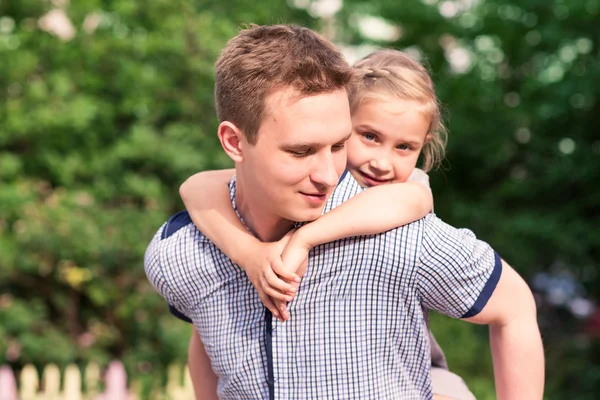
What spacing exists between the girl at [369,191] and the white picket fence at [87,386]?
11.4 feet

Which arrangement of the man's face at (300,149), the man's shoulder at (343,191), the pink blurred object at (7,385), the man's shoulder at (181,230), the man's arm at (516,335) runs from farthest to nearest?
the pink blurred object at (7,385), the man's shoulder at (181,230), the man's shoulder at (343,191), the man's arm at (516,335), the man's face at (300,149)

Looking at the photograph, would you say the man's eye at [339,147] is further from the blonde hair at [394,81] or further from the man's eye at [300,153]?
the blonde hair at [394,81]

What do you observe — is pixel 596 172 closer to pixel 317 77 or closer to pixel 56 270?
pixel 56 270

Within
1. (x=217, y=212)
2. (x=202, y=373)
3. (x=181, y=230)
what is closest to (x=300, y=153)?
(x=217, y=212)

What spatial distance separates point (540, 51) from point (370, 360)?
734cm

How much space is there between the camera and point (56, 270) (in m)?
6.21

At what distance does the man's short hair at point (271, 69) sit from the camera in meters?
1.92

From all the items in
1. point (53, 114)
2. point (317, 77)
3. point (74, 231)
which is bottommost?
point (74, 231)

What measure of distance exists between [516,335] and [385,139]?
0.80m

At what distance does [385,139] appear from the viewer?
2.56 m

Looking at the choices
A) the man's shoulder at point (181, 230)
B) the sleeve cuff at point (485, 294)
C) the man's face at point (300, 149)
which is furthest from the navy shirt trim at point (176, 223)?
the sleeve cuff at point (485, 294)

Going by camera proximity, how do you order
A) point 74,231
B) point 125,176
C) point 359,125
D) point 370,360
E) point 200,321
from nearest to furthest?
1. point 370,360
2. point 200,321
3. point 359,125
4. point 74,231
5. point 125,176

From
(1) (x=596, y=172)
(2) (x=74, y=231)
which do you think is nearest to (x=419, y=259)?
(2) (x=74, y=231)

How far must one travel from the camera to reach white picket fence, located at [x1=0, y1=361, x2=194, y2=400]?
5629mm
